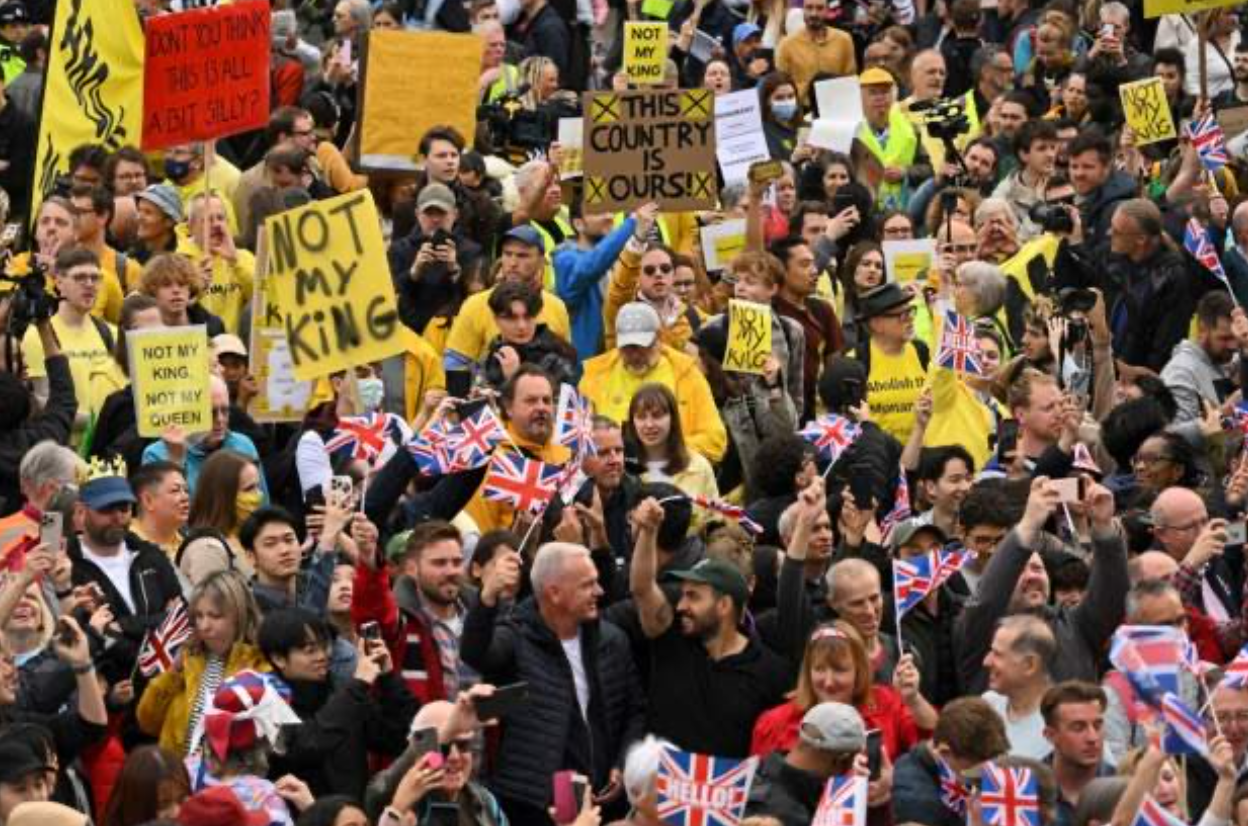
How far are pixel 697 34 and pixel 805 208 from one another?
516cm

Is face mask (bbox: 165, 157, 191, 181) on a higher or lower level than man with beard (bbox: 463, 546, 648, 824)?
higher

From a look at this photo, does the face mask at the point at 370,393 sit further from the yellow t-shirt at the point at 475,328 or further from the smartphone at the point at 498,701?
the smartphone at the point at 498,701

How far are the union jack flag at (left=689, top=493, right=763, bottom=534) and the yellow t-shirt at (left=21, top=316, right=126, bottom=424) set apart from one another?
2564 mm

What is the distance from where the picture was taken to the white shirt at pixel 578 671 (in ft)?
51.8

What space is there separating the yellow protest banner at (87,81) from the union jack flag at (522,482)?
16.2 ft

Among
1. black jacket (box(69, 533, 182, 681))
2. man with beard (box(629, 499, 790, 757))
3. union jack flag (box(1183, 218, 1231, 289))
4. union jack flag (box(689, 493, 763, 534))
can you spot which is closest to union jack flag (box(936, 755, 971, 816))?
man with beard (box(629, 499, 790, 757))

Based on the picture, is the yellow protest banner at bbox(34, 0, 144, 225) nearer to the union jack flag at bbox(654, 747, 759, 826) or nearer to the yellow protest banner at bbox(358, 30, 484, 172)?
the yellow protest banner at bbox(358, 30, 484, 172)

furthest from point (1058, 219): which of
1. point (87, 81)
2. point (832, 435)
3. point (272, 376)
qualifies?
point (272, 376)

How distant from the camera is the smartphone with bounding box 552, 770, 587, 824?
577 inches

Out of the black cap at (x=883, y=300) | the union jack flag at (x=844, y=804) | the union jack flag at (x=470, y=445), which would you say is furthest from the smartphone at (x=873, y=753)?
the black cap at (x=883, y=300)

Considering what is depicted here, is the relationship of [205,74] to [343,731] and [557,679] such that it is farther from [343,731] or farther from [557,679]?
[343,731]

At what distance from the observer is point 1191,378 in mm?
20234

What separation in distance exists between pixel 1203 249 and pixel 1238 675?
6.29 metres

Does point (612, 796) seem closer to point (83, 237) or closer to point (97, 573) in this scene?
point (97, 573)
